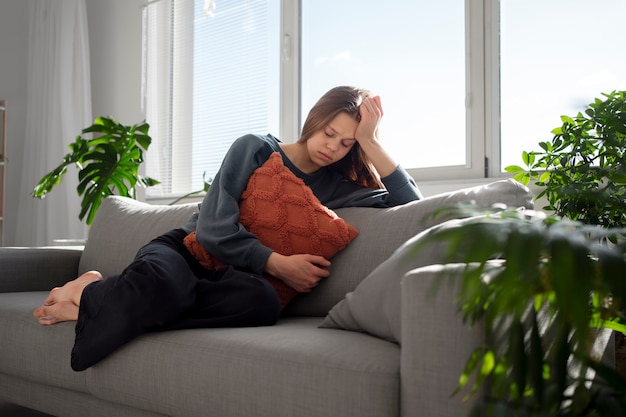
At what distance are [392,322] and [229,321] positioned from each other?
466 millimetres

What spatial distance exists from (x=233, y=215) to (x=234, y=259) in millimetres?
121

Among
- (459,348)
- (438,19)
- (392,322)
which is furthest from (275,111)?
(459,348)

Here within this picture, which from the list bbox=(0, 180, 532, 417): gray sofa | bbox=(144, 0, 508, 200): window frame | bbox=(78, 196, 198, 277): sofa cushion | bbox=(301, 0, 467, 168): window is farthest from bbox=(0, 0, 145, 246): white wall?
bbox=(0, 180, 532, 417): gray sofa

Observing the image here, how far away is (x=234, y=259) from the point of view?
6.02 feet

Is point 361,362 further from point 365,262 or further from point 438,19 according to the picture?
point 438,19

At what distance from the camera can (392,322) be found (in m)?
1.35

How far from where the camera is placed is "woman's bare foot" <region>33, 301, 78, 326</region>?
5.85 feet

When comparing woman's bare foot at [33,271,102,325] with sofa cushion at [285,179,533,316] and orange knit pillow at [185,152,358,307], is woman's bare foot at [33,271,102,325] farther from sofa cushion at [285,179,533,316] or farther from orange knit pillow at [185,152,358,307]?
sofa cushion at [285,179,533,316]

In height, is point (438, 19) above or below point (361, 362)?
above

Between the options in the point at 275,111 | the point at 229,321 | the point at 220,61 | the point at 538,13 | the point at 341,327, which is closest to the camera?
the point at 341,327

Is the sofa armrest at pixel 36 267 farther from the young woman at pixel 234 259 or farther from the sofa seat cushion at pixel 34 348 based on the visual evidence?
the young woman at pixel 234 259

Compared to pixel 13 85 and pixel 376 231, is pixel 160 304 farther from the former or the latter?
pixel 13 85

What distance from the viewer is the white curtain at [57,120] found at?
447cm

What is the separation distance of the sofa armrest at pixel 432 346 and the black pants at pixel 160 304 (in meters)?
0.60
